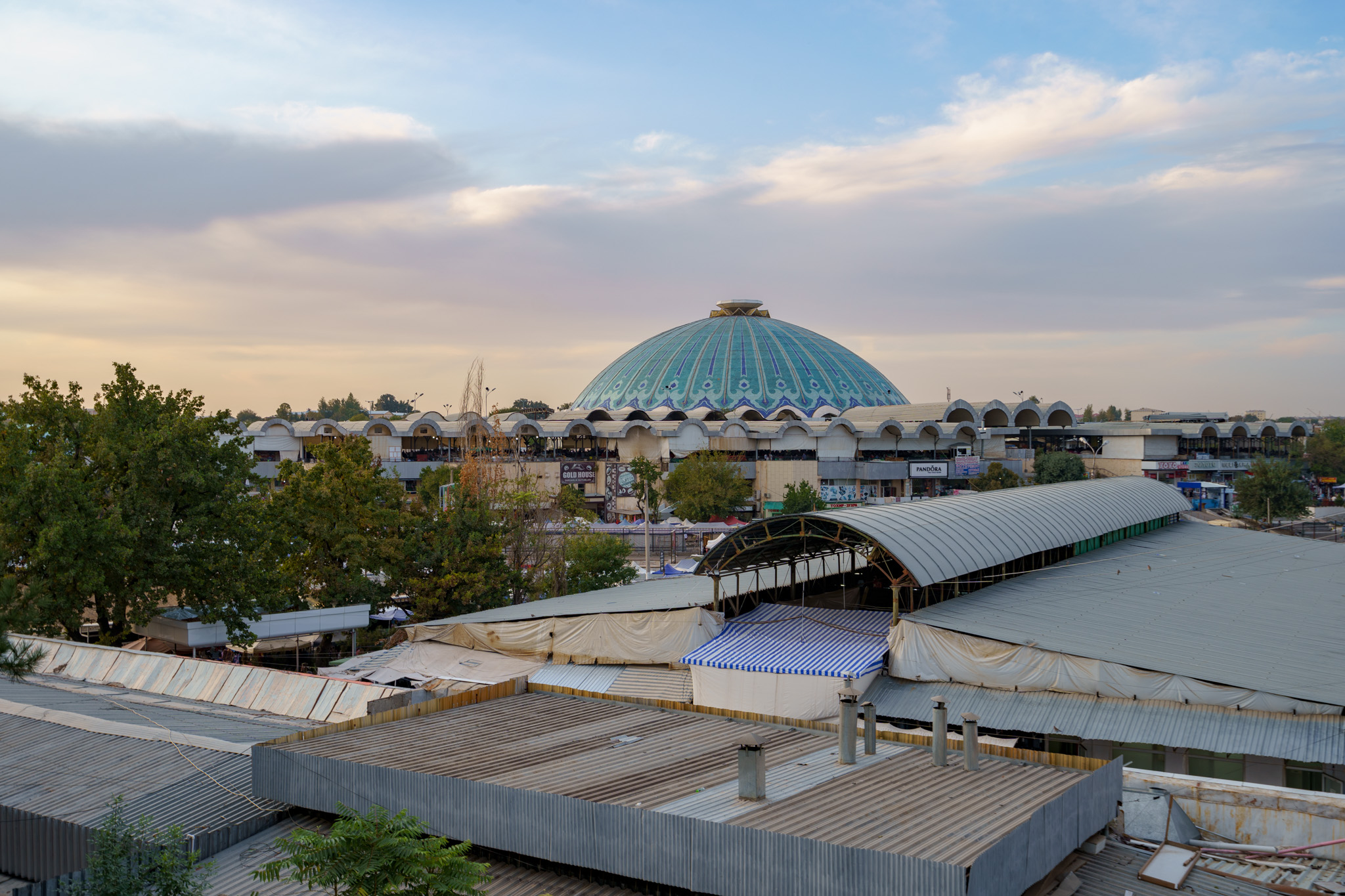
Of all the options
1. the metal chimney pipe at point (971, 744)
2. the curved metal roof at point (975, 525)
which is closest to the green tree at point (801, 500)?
the curved metal roof at point (975, 525)

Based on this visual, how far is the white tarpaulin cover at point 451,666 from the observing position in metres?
23.2

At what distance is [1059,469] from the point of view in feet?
223

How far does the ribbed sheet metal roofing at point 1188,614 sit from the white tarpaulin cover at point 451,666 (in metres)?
9.20

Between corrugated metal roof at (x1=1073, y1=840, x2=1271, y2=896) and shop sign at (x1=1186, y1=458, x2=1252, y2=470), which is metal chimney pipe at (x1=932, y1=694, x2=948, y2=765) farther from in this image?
shop sign at (x1=1186, y1=458, x2=1252, y2=470)

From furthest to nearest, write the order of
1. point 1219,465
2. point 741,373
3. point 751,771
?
point 741,373, point 1219,465, point 751,771

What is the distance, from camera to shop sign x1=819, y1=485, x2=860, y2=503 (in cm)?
6675

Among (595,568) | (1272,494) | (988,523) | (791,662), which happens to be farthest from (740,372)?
(791,662)

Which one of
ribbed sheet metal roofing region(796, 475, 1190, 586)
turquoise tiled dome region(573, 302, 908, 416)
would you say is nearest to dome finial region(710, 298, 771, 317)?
turquoise tiled dome region(573, 302, 908, 416)

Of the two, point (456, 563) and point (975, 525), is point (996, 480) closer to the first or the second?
point (456, 563)

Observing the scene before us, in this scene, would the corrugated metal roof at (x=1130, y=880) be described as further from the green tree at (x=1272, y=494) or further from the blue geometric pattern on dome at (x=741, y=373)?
the blue geometric pattern on dome at (x=741, y=373)

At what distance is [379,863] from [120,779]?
6.49 m

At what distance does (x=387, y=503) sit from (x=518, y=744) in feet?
70.5

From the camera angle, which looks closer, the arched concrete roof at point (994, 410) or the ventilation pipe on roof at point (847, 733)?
the ventilation pipe on roof at point (847, 733)

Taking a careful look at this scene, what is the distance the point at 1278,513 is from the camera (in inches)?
2381
